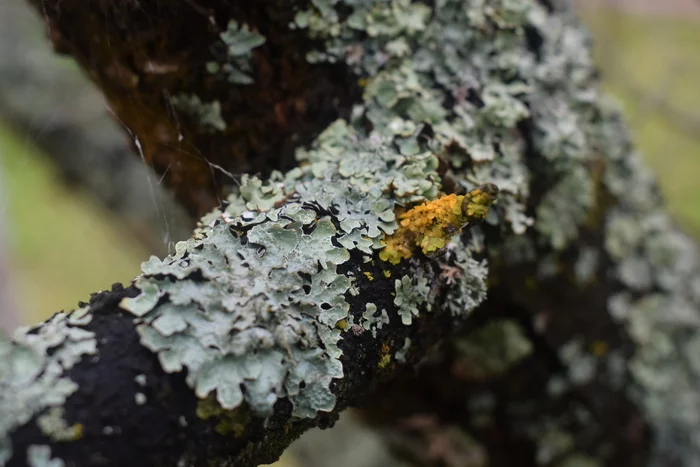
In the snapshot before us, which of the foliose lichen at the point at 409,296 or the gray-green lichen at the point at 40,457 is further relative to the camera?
the foliose lichen at the point at 409,296

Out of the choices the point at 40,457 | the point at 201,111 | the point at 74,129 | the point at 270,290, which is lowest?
the point at 40,457

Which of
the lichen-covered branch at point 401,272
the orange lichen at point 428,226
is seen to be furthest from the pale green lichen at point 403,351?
the orange lichen at point 428,226

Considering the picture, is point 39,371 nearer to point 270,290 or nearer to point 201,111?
point 270,290

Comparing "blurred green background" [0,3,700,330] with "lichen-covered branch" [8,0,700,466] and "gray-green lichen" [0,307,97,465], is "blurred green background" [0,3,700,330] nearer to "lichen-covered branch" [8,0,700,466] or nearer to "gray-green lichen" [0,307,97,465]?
"lichen-covered branch" [8,0,700,466]

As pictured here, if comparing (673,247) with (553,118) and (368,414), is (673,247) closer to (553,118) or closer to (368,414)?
(553,118)

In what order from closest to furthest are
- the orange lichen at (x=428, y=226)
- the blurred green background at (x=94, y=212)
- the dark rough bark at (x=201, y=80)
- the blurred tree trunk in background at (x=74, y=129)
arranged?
the orange lichen at (x=428, y=226)
the dark rough bark at (x=201, y=80)
the blurred tree trunk in background at (x=74, y=129)
the blurred green background at (x=94, y=212)

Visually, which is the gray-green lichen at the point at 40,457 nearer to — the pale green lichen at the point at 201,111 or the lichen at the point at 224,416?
the lichen at the point at 224,416

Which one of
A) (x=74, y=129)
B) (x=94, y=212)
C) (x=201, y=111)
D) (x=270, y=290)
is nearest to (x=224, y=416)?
(x=270, y=290)

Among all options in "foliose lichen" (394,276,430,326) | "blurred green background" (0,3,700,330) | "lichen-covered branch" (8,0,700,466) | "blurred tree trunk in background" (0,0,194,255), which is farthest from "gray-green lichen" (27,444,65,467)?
"blurred green background" (0,3,700,330)
